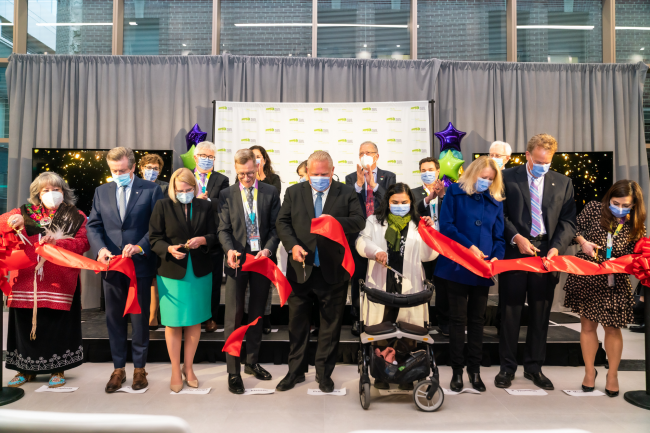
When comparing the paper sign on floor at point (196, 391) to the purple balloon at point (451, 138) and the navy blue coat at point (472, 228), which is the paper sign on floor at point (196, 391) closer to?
the navy blue coat at point (472, 228)

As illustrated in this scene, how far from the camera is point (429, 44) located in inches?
285

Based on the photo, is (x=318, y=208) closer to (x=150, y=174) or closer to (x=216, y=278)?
(x=216, y=278)

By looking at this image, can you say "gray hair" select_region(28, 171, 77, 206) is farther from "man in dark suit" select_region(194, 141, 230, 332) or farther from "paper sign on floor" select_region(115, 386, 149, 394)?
"paper sign on floor" select_region(115, 386, 149, 394)

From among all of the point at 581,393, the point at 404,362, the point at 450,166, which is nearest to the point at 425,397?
the point at 404,362

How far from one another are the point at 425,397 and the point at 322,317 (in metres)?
0.95

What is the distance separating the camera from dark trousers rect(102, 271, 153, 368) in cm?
344

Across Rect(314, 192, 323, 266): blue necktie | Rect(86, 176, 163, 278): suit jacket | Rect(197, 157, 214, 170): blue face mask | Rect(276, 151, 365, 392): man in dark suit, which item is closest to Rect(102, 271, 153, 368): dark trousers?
Rect(86, 176, 163, 278): suit jacket

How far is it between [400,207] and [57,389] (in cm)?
303

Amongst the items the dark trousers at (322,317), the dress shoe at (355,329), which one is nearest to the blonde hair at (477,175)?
the dark trousers at (322,317)

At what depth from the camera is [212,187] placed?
4.50 metres

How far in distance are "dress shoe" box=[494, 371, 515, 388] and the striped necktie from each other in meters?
1.15

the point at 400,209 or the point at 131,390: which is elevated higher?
the point at 400,209

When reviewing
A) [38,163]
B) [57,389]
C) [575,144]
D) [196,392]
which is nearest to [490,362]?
[196,392]

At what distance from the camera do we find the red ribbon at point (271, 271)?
11.1ft
